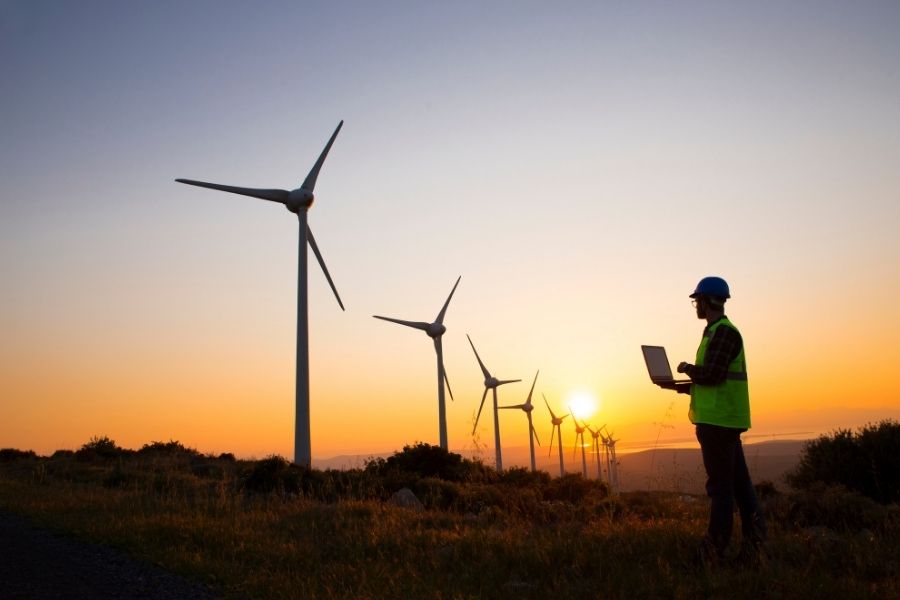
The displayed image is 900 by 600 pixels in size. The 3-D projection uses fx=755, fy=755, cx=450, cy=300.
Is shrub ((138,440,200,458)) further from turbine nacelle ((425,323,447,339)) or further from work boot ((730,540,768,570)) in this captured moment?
work boot ((730,540,768,570))

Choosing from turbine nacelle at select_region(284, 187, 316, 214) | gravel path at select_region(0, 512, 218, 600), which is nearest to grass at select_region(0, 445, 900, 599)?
gravel path at select_region(0, 512, 218, 600)

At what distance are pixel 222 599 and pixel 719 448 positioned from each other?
4725 mm

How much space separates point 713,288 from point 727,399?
3.87 feet

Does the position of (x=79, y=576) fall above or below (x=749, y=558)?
above

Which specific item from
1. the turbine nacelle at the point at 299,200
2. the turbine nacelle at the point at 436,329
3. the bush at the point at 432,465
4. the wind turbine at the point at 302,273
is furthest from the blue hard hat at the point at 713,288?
the turbine nacelle at the point at 436,329

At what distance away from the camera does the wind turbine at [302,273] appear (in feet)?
89.4

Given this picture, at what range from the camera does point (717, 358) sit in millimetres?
7078

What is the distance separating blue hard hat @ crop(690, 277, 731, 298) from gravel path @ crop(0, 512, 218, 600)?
18.0ft

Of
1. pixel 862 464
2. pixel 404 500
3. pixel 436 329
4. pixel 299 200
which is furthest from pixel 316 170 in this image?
pixel 862 464

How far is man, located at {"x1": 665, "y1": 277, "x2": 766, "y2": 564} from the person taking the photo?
7035 mm

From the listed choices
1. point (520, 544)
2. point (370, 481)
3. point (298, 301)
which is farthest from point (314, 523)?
point (298, 301)

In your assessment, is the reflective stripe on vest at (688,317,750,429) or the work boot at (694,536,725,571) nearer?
the work boot at (694,536,725,571)

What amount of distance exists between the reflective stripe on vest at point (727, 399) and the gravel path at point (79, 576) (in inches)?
191

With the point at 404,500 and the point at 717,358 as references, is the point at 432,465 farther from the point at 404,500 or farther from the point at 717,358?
the point at 717,358
